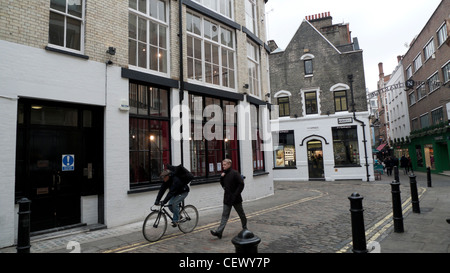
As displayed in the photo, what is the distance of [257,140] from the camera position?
13883 millimetres

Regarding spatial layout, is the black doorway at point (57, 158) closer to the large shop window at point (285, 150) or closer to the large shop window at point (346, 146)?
the large shop window at point (285, 150)

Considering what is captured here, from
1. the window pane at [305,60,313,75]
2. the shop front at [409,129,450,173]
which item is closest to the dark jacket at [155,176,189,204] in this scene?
the window pane at [305,60,313,75]

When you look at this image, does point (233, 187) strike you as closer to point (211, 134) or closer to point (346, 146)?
point (211, 134)

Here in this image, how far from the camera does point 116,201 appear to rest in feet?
25.0

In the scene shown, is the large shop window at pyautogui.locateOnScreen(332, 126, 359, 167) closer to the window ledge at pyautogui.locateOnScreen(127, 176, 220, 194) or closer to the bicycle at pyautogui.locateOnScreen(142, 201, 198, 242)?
the window ledge at pyautogui.locateOnScreen(127, 176, 220, 194)

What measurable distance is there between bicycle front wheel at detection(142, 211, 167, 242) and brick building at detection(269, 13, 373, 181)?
17240mm

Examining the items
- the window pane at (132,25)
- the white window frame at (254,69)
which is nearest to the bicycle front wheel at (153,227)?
the window pane at (132,25)

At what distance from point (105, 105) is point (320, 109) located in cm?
1777

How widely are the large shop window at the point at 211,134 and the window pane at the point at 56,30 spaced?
4482 millimetres

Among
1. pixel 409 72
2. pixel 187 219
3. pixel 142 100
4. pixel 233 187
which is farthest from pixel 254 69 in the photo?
pixel 409 72

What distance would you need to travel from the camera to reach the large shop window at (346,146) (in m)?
20.5

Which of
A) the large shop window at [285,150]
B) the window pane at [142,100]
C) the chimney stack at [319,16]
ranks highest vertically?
the chimney stack at [319,16]

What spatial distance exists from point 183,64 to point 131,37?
1956mm
